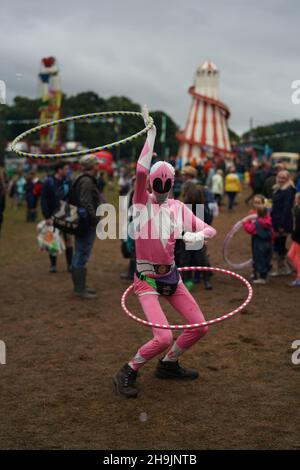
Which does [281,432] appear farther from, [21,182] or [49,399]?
[21,182]

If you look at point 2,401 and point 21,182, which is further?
point 21,182

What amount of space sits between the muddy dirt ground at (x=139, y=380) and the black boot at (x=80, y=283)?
0.60ft

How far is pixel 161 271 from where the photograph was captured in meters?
5.84

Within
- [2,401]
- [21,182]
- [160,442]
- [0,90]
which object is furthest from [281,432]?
[21,182]

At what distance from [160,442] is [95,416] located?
A: 83 centimetres

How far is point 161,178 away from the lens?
577 centimetres

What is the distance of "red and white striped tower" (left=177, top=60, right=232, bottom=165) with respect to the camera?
142 ft

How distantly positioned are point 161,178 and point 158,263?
0.90 m

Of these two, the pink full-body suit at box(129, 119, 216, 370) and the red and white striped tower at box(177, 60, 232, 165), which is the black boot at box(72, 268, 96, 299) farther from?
the red and white striped tower at box(177, 60, 232, 165)

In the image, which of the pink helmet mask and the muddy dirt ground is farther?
the pink helmet mask

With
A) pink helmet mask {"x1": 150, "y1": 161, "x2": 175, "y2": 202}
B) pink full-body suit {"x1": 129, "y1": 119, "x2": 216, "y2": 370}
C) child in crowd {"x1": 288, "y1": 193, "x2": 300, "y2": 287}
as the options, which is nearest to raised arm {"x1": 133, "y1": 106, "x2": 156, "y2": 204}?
pink full-body suit {"x1": 129, "y1": 119, "x2": 216, "y2": 370}

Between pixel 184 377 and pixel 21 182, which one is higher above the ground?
pixel 21 182

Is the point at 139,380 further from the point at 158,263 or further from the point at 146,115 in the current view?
the point at 146,115

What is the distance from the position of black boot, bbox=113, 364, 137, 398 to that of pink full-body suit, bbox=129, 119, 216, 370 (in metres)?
0.07
